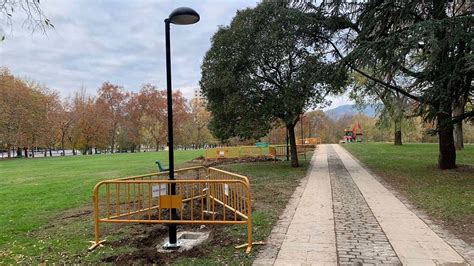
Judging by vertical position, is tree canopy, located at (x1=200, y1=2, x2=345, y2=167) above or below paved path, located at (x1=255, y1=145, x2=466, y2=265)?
above

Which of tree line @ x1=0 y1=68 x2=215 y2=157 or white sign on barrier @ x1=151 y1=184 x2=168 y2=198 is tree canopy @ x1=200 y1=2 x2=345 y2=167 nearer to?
white sign on barrier @ x1=151 y1=184 x2=168 y2=198

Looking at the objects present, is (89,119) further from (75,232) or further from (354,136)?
(75,232)

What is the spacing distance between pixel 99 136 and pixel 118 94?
9902 millimetres

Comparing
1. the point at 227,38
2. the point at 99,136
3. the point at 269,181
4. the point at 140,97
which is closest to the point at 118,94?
the point at 140,97

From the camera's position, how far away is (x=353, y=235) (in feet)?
19.2

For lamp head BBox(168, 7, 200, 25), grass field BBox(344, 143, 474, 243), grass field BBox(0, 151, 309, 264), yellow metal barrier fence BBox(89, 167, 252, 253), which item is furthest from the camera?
grass field BBox(344, 143, 474, 243)

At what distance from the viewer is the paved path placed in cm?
479

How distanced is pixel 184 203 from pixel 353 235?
444 centimetres

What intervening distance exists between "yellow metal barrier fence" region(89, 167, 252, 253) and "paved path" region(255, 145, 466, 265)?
76 cm

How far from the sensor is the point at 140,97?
234 ft

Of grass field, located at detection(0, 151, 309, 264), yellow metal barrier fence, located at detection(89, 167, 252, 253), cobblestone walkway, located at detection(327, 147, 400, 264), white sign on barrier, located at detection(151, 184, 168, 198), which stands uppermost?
white sign on barrier, located at detection(151, 184, 168, 198)

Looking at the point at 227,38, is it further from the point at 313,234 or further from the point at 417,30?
the point at 313,234

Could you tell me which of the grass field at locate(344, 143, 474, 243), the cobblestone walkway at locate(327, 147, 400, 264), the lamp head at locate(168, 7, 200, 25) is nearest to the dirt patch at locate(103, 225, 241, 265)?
the cobblestone walkway at locate(327, 147, 400, 264)

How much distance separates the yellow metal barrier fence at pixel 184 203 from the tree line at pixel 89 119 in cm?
2778
